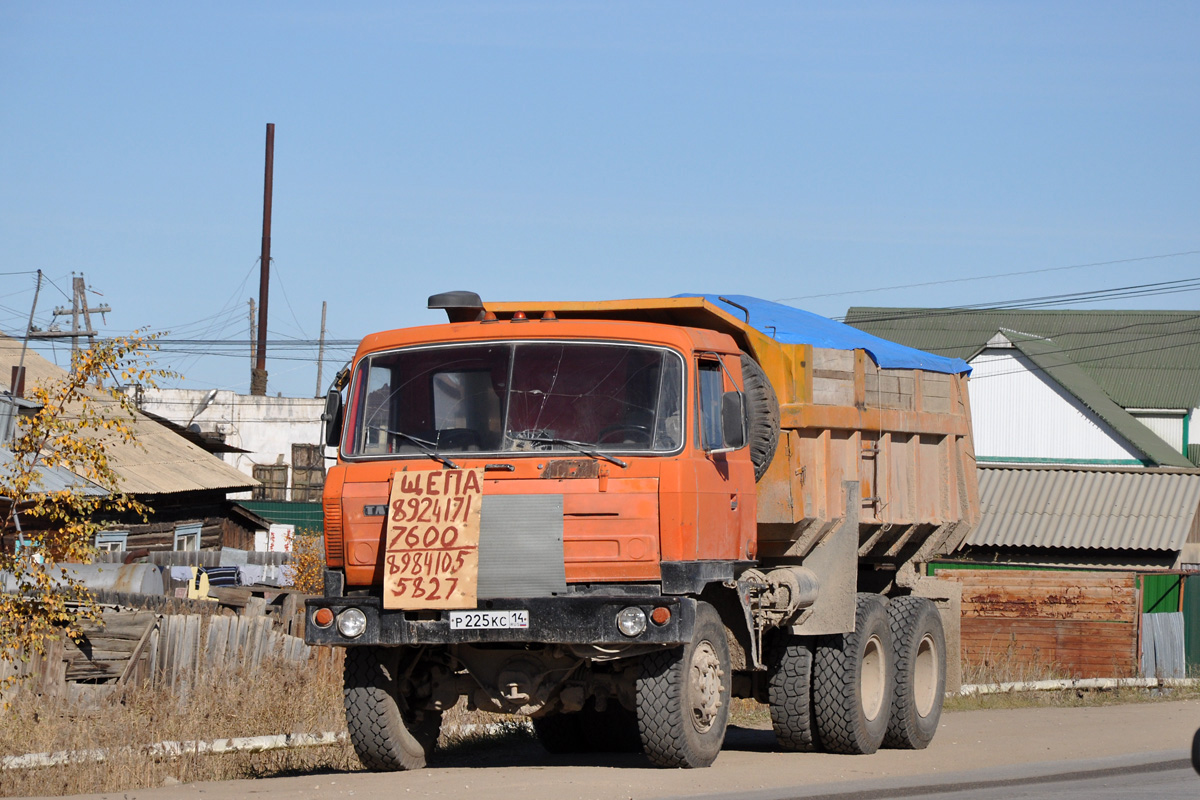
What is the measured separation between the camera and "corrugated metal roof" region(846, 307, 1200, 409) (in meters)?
55.4

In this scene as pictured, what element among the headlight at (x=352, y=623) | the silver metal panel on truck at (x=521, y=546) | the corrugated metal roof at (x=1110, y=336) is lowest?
the headlight at (x=352, y=623)

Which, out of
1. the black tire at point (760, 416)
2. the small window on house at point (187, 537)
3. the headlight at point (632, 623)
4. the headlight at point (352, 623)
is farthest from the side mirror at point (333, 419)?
the small window on house at point (187, 537)

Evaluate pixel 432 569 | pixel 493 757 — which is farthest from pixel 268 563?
pixel 432 569

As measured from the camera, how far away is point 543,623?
358 inches

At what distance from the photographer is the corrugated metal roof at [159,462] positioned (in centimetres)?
3206

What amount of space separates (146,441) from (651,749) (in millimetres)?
29547

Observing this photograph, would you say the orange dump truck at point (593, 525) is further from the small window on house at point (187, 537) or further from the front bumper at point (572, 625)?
the small window on house at point (187, 537)

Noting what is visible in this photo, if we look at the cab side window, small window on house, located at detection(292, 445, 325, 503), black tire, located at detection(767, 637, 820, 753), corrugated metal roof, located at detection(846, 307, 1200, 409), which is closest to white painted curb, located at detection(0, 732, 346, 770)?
black tire, located at detection(767, 637, 820, 753)

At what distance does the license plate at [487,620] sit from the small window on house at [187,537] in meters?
27.7

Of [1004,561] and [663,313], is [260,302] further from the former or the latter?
[663,313]

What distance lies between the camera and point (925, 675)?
13133 millimetres

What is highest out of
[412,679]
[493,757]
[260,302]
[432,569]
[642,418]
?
[260,302]

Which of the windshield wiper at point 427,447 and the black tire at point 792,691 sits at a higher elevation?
the windshield wiper at point 427,447

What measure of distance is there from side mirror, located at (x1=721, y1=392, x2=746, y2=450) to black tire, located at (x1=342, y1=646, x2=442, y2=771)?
8.62 feet
